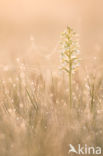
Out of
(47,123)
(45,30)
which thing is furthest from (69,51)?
(45,30)

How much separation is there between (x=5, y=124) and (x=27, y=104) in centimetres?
40

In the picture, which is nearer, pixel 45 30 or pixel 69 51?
pixel 69 51

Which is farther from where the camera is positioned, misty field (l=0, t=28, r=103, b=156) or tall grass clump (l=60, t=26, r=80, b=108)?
tall grass clump (l=60, t=26, r=80, b=108)

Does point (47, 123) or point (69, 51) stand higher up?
point (69, 51)

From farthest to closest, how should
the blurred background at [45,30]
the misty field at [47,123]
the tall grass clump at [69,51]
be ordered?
the blurred background at [45,30]
the tall grass clump at [69,51]
the misty field at [47,123]

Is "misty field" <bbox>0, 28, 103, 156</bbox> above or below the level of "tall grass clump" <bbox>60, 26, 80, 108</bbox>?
below

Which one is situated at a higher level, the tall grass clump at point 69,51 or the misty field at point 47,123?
the tall grass clump at point 69,51

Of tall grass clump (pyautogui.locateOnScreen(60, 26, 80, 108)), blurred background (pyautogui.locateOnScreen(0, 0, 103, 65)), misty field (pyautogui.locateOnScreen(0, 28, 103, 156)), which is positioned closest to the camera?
misty field (pyautogui.locateOnScreen(0, 28, 103, 156))

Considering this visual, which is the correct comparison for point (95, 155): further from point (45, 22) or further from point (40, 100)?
point (45, 22)

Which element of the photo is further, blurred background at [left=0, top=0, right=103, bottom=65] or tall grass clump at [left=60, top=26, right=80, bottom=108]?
blurred background at [left=0, top=0, right=103, bottom=65]

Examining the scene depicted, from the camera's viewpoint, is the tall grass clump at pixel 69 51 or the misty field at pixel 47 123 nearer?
the misty field at pixel 47 123

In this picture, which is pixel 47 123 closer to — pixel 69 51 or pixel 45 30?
pixel 69 51

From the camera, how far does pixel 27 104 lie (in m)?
2.41

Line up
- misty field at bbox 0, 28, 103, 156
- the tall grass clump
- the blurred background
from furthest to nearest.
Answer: the blurred background, the tall grass clump, misty field at bbox 0, 28, 103, 156
